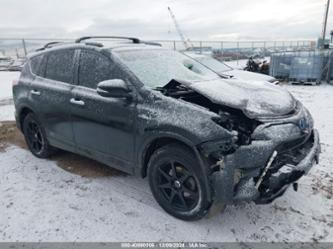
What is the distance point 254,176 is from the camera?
2537 mm

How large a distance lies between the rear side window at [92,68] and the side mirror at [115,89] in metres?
0.36

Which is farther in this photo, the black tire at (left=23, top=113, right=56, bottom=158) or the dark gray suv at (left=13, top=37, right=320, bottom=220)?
the black tire at (left=23, top=113, right=56, bottom=158)

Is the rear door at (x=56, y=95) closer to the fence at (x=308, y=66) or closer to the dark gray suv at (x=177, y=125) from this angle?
the dark gray suv at (x=177, y=125)

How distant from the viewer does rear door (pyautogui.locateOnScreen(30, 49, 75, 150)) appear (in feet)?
12.6

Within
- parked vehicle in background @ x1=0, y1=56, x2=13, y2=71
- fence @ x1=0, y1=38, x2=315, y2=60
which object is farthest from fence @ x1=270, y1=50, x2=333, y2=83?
parked vehicle in background @ x1=0, y1=56, x2=13, y2=71

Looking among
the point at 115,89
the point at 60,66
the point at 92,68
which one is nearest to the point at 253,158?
the point at 115,89

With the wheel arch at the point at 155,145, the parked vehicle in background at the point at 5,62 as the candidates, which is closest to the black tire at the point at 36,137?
the wheel arch at the point at 155,145

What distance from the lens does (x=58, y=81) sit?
158 inches

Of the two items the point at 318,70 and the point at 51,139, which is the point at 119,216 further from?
the point at 318,70

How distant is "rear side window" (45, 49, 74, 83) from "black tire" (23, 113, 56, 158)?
786 millimetres

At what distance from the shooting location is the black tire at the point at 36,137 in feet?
14.6

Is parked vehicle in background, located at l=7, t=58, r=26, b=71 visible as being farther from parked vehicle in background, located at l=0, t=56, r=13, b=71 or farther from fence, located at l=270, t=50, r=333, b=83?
fence, located at l=270, t=50, r=333, b=83

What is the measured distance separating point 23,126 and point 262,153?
12.8 ft

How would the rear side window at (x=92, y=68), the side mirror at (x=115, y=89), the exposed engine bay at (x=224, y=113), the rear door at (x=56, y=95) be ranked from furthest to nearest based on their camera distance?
the rear door at (x=56, y=95) → the rear side window at (x=92, y=68) → the side mirror at (x=115, y=89) → the exposed engine bay at (x=224, y=113)
